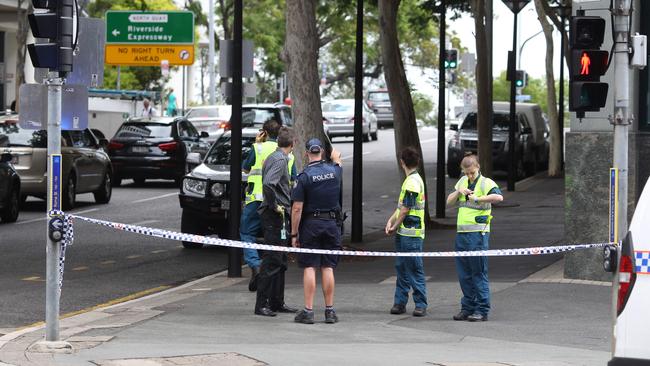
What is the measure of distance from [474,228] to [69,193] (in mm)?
13713

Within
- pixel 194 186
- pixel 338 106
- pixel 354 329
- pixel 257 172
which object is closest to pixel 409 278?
pixel 354 329

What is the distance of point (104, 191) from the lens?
2683cm

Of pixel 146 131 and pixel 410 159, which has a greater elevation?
pixel 146 131

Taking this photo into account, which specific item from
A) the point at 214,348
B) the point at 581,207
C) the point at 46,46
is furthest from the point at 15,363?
the point at 581,207

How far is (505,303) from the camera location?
14.0 m

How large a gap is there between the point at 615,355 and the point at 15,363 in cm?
461

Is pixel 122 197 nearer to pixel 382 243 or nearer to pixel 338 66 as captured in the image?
pixel 382 243

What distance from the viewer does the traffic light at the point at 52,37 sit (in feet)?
35.8

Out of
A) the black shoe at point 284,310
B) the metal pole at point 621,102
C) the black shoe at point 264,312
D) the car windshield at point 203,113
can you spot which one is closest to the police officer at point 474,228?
the metal pole at point 621,102

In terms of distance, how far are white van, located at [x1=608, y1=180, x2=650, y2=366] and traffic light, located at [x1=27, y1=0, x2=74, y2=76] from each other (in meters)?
5.03

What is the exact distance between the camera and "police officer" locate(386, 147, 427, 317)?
13062 mm

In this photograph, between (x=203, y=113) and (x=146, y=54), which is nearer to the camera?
(x=203, y=113)

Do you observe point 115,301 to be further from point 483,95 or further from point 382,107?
point 382,107

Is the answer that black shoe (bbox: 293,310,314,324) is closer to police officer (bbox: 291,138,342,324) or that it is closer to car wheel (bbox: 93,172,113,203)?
police officer (bbox: 291,138,342,324)
